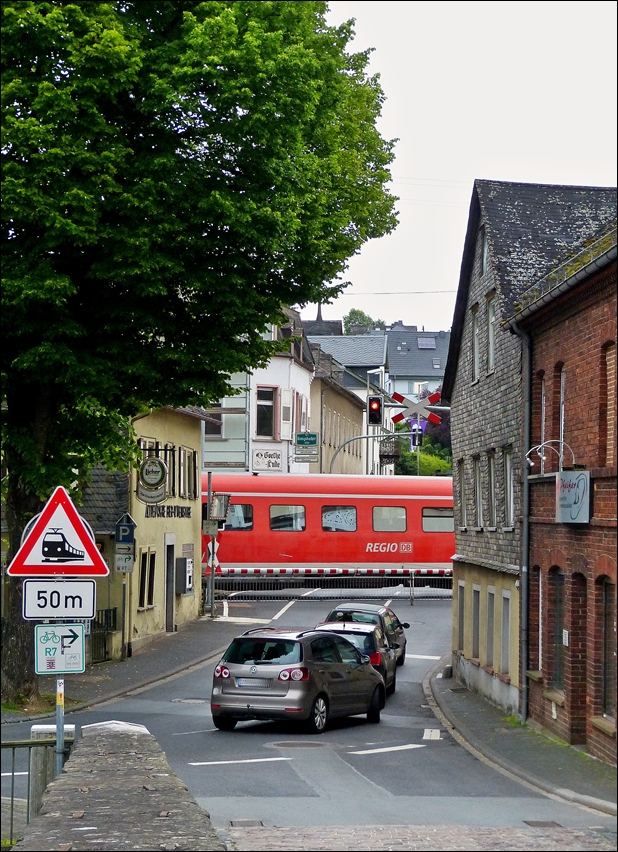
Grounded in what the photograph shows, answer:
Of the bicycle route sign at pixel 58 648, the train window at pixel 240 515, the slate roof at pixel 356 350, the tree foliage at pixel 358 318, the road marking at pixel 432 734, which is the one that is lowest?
the road marking at pixel 432 734

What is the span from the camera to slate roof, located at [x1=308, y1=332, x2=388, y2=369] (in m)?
91.1

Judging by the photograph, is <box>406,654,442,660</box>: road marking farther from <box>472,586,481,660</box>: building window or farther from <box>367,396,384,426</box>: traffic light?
<box>367,396,384,426</box>: traffic light

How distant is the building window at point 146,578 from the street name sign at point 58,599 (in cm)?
2105

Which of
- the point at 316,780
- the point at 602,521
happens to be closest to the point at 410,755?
the point at 316,780

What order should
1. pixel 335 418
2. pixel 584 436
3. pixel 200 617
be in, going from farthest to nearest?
pixel 335 418 < pixel 200 617 < pixel 584 436

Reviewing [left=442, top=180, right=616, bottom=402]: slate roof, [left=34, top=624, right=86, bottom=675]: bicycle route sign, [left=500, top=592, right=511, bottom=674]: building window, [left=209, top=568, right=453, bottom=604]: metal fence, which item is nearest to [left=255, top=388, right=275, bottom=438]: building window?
[left=209, top=568, right=453, bottom=604]: metal fence

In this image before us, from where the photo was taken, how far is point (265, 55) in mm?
18531

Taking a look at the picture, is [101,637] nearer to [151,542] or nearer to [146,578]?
[146,578]

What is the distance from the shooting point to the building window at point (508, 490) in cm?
2200

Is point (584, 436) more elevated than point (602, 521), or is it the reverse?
point (584, 436)

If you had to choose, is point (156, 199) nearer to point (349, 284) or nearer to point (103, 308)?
point (103, 308)

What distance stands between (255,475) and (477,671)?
837 inches

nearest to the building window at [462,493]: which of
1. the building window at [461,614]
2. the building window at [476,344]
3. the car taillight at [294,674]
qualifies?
the building window at [461,614]

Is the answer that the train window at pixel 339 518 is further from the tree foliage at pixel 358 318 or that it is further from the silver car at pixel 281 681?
the tree foliage at pixel 358 318
